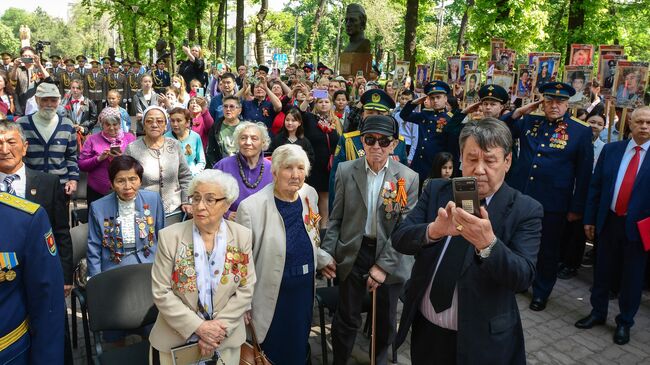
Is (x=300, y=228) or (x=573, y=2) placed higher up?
(x=573, y=2)

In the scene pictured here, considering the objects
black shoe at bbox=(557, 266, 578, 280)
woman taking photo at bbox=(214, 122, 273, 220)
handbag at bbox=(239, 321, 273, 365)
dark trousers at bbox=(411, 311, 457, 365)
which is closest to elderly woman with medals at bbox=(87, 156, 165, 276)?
woman taking photo at bbox=(214, 122, 273, 220)

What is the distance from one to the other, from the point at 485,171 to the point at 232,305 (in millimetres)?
1710

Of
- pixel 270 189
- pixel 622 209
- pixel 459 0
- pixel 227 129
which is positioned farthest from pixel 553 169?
pixel 459 0

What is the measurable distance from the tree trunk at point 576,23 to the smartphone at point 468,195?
15046 mm

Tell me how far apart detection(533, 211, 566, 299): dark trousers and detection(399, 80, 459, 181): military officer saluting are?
1.78 meters

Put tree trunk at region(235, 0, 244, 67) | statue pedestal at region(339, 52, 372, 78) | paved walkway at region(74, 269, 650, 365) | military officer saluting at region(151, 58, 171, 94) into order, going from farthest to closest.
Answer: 1. tree trunk at region(235, 0, 244, 67)
2. statue pedestal at region(339, 52, 372, 78)
3. military officer saluting at region(151, 58, 171, 94)
4. paved walkway at region(74, 269, 650, 365)

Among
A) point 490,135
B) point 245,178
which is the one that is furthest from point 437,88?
point 490,135

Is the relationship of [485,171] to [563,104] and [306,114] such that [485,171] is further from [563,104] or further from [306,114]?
[306,114]

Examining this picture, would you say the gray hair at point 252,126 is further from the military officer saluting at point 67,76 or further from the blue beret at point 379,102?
the military officer saluting at point 67,76

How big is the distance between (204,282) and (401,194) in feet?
5.17

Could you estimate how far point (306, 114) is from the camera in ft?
23.0

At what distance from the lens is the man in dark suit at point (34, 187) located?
3.52 meters

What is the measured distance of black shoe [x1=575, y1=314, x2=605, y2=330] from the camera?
5.18 metres

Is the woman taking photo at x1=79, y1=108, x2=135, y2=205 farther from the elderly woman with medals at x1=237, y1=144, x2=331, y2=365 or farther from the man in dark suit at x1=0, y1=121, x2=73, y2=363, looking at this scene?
the elderly woman with medals at x1=237, y1=144, x2=331, y2=365
